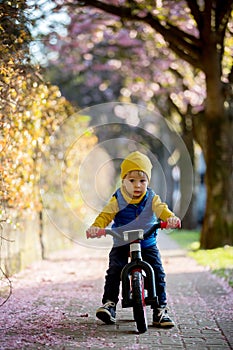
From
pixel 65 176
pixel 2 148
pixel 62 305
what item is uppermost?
pixel 2 148

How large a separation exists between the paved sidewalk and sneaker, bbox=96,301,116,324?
0.24 ft

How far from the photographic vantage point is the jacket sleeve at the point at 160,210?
250 inches

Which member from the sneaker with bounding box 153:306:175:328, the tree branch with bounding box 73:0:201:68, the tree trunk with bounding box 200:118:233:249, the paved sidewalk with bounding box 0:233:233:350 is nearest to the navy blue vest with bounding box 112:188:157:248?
the sneaker with bounding box 153:306:175:328

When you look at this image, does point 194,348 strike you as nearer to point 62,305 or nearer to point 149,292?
point 149,292

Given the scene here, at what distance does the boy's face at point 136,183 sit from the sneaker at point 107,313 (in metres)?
1.03

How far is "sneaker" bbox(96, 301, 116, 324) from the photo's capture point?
640 centimetres

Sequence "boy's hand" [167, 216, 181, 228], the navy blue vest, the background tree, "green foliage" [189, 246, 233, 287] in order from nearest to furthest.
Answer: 1. "boy's hand" [167, 216, 181, 228]
2. the navy blue vest
3. "green foliage" [189, 246, 233, 287]
4. the background tree

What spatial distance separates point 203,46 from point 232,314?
8210mm

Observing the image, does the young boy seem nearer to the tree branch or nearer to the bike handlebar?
the bike handlebar

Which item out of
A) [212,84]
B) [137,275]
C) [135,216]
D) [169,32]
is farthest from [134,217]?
[212,84]

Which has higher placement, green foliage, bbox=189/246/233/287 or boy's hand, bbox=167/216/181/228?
boy's hand, bbox=167/216/181/228

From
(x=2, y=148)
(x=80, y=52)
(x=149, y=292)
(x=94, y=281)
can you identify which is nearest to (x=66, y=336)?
(x=149, y=292)

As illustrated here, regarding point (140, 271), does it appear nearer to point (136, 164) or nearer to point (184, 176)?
point (136, 164)

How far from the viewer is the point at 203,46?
1423 centimetres
